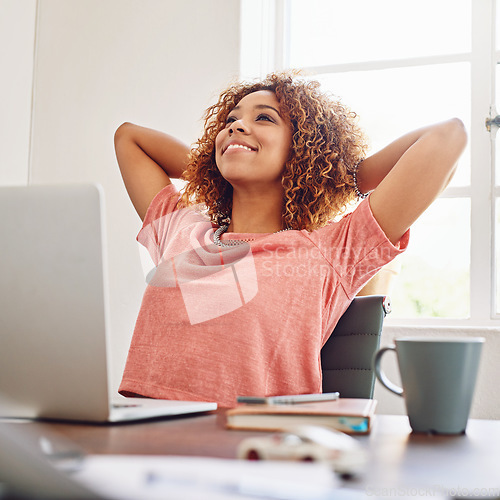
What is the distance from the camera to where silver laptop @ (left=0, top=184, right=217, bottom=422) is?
2.05ft

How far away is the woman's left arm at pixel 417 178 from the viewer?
4.48 ft

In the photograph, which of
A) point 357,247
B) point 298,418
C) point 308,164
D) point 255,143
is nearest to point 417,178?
point 357,247

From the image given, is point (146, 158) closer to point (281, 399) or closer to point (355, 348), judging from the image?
point (355, 348)

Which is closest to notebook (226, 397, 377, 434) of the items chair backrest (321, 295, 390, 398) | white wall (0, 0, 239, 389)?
chair backrest (321, 295, 390, 398)

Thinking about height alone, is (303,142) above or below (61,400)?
above

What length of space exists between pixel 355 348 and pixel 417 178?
41 cm

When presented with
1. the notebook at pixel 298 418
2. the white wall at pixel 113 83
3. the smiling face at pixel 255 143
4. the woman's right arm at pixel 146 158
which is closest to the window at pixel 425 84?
the white wall at pixel 113 83

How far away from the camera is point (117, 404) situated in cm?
80

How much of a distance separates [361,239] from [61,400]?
2.89ft

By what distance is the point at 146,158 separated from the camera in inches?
74.9

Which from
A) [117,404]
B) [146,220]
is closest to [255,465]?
[117,404]

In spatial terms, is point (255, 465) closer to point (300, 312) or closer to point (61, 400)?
point (61, 400)

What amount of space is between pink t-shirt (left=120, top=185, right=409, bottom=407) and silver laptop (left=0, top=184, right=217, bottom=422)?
23.5 inches

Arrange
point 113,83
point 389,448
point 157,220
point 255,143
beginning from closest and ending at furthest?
point 389,448 → point 255,143 → point 157,220 → point 113,83
